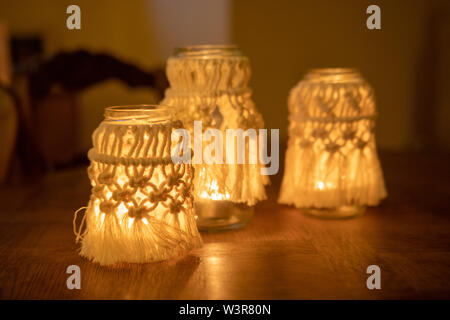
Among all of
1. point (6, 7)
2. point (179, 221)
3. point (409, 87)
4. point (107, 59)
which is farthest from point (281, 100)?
point (6, 7)

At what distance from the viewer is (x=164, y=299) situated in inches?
19.1

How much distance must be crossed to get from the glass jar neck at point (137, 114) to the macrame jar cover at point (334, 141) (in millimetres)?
247

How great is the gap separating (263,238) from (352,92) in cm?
25

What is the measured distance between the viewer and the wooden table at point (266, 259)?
0.50m

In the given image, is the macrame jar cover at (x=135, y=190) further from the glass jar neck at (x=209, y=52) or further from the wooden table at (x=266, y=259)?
the glass jar neck at (x=209, y=52)

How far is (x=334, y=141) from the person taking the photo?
0.72 m

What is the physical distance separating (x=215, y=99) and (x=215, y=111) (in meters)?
0.02

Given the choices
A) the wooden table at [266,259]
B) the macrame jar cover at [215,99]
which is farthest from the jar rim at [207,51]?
the wooden table at [266,259]

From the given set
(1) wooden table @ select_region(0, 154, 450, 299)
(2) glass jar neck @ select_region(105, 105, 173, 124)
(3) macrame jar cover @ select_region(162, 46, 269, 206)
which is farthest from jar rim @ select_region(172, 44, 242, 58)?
(1) wooden table @ select_region(0, 154, 450, 299)

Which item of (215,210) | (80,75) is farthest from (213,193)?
(80,75)

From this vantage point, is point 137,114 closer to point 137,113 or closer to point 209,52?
point 137,113

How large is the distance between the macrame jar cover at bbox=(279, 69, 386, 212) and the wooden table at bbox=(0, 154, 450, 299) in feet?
0.14

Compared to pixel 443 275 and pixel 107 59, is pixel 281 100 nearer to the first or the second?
pixel 107 59
